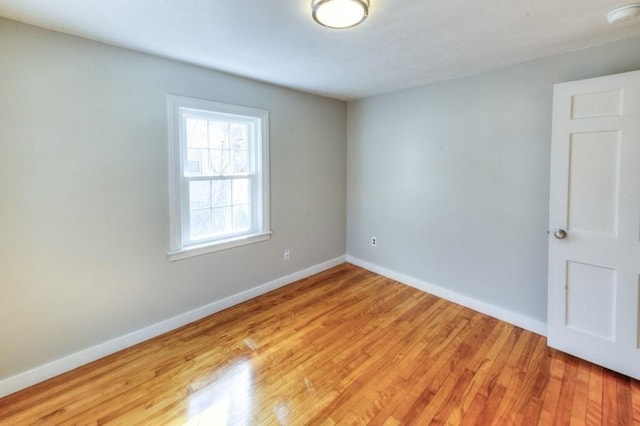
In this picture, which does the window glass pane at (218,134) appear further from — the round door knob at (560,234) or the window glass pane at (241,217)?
the round door knob at (560,234)

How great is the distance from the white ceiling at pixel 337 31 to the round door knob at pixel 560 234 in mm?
1342

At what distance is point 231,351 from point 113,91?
2127 millimetres

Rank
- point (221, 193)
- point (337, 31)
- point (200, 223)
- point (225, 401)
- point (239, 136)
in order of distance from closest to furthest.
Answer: point (225, 401) → point (337, 31) → point (200, 223) → point (221, 193) → point (239, 136)

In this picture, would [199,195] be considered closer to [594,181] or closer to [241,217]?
[241,217]

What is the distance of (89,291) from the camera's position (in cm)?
213

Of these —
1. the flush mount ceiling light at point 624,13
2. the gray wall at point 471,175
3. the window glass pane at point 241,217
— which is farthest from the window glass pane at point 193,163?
the flush mount ceiling light at point 624,13

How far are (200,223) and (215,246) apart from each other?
0.85ft

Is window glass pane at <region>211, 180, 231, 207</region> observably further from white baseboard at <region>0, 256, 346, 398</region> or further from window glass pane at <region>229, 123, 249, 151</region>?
white baseboard at <region>0, 256, 346, 398</region>

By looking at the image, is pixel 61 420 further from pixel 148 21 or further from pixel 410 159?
pixel 410 159

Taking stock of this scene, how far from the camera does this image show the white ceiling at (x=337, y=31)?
1.61 m

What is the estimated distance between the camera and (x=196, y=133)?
2676 millimetres

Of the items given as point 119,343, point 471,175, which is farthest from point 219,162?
point 471,175

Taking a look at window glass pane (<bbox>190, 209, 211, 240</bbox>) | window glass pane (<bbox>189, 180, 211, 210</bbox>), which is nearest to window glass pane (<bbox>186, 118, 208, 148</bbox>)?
window glass pane (<bbox>189, 180, 211, 210</bbox>)

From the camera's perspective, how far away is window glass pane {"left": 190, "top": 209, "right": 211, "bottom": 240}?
2.71 meters
